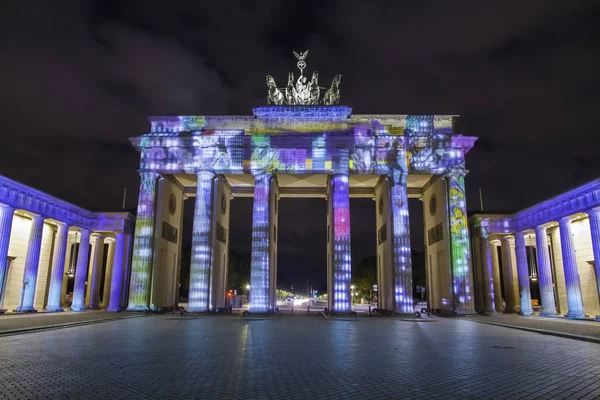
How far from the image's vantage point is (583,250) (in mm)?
33656

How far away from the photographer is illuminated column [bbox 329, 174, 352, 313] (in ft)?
112

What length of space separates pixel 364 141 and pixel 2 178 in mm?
28410

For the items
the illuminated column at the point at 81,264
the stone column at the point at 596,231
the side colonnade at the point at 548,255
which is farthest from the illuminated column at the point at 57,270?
the stone column at the point at 596,231

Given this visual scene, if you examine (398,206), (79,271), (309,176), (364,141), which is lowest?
(79,271)

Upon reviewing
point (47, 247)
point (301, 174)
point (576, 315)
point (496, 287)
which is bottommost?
point (576, 315)

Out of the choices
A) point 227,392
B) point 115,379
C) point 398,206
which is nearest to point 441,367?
point 227,392

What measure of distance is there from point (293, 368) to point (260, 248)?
25999mm

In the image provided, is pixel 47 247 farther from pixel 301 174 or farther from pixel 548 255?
pixel 548 255

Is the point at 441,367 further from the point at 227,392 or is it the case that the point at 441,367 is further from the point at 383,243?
the point at 383,243

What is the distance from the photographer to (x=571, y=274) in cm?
3017

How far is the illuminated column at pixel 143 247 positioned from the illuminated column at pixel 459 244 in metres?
27.0

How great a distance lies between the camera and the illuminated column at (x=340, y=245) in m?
34.0

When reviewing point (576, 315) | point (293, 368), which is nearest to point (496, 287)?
point (576, 315)

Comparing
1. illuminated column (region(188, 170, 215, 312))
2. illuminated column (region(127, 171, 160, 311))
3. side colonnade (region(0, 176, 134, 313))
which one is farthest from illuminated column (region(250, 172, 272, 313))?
side colonnade (region(0, 176, 134, 313))
